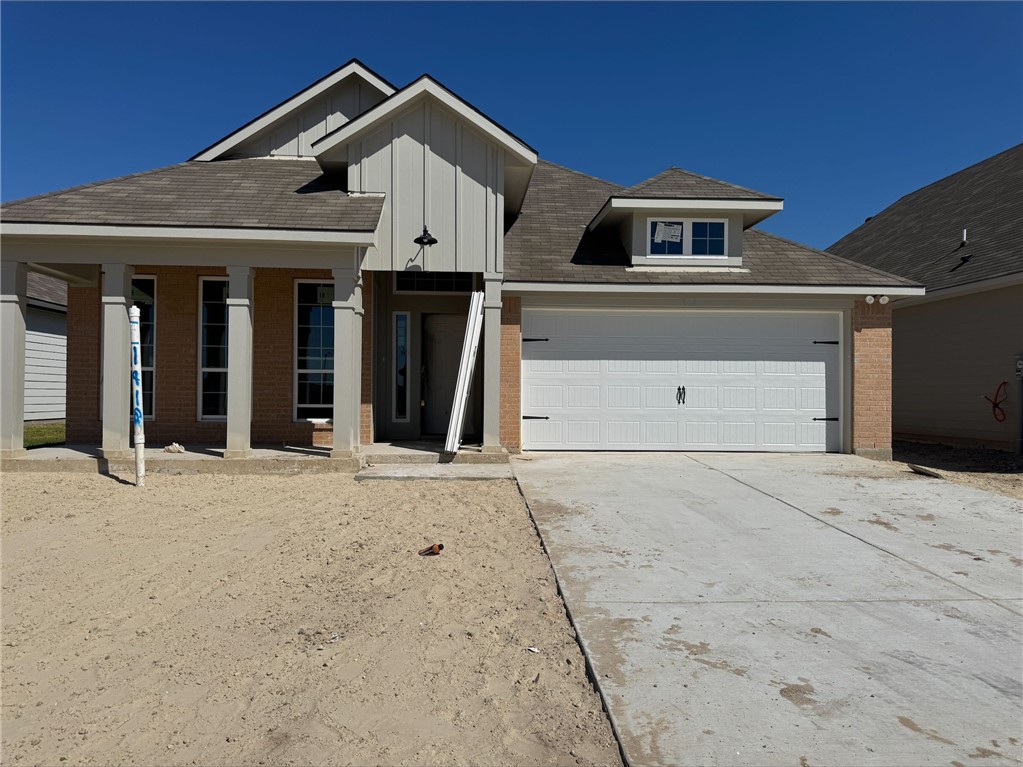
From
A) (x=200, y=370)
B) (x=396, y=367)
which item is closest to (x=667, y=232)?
(x=396, y=367)

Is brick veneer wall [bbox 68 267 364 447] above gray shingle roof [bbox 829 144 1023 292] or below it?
below

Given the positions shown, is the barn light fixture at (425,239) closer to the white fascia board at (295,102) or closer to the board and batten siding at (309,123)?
the white fascia board at (295,102)

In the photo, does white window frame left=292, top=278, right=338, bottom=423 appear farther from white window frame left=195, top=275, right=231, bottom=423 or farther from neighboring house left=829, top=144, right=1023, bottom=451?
neighboring house left=829, top=144, right=1023, bottom=451

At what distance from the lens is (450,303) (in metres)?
12.5

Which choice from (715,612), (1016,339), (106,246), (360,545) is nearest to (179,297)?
(106,246)

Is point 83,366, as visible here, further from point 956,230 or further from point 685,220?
point 956,230

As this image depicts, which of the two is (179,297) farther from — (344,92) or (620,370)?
(620,370)

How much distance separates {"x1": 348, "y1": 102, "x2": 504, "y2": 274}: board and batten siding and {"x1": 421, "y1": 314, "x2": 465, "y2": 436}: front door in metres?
2.50

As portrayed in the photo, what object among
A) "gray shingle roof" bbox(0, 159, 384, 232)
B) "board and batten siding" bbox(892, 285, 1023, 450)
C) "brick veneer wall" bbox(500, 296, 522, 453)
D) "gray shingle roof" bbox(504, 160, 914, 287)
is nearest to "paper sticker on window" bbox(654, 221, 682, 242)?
"gray shingle roof" bbox(504, 160, 914, 287)

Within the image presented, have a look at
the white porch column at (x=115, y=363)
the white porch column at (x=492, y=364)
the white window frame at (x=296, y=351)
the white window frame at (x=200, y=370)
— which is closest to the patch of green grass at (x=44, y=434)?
the white window frame at (x=200, y=370)

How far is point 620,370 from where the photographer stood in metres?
11.4

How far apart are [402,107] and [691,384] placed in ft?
21.1

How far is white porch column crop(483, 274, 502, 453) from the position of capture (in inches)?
402

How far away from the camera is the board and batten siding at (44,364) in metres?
18.2
